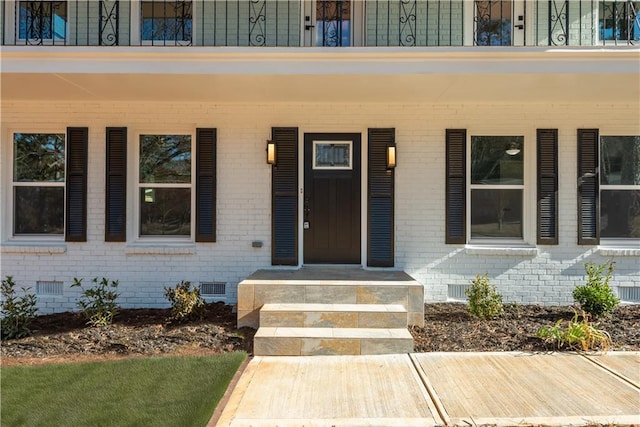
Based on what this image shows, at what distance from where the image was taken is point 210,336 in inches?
175

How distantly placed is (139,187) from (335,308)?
3.40 metres

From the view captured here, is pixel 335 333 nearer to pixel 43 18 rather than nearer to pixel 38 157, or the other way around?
pixel 38 157

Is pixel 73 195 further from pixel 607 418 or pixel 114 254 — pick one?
pixel 607 418

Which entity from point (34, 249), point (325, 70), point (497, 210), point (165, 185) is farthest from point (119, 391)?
point (497, 210)

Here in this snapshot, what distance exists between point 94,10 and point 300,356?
17.9 feet

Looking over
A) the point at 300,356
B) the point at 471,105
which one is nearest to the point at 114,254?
the point at 300,356

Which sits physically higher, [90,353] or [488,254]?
[488,254]

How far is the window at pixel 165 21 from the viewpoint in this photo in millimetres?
5832

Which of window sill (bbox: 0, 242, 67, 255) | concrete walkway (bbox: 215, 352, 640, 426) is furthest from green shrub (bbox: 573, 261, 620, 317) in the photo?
window sill (bbox: 0, 242, 67, 255)

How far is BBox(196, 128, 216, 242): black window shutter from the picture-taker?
5.62 meters

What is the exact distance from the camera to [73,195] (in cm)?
562

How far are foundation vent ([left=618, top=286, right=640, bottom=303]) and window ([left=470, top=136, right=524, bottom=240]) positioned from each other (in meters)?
1.49

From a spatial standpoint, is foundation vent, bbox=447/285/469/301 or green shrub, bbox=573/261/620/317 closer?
green shrub, bbox=573/261/620/317

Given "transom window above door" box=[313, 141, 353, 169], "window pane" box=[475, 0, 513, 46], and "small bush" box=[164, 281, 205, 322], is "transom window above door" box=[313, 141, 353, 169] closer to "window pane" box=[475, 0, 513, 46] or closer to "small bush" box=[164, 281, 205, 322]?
"small bush" box=[164, 281, 205, 322]
